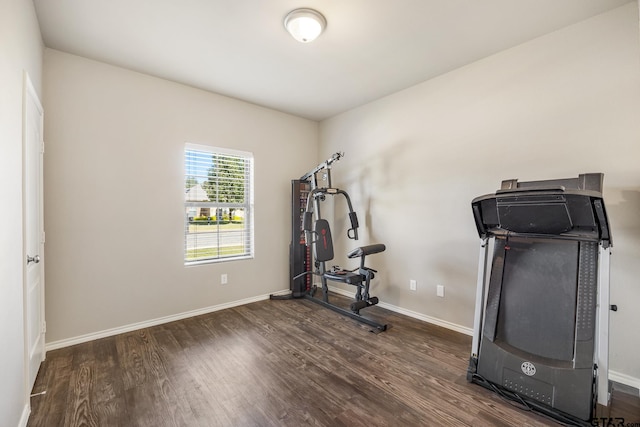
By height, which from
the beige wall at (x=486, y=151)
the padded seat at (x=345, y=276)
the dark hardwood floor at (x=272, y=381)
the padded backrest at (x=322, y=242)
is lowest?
the dark hardwood floor at (x=272, y=381)

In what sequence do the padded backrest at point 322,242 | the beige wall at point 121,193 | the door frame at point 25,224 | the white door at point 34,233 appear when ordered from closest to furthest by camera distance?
the door frame at point 25,224
the white door at point 34,233
the beige wall at point 121,193
the padded backrest at point 322,242

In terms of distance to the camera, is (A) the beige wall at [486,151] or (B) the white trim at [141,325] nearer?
(A) the beige wall at [486,151]

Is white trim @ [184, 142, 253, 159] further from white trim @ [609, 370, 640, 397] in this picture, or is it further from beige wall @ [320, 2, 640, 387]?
white trim @ [609, 370, 640, 397]

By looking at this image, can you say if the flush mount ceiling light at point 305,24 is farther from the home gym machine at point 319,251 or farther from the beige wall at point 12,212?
the beige wall at point 12,212

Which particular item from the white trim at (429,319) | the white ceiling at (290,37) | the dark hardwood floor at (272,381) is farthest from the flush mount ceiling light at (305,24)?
the white trim at (429,319)

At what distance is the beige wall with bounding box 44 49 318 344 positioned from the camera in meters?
2.52

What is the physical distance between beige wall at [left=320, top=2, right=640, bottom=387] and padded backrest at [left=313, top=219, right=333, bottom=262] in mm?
586

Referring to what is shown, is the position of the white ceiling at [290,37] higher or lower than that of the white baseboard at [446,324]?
higher

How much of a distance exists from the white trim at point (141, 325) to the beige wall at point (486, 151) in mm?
1679

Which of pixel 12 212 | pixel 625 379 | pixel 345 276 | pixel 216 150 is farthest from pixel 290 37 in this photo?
pixel 625 379

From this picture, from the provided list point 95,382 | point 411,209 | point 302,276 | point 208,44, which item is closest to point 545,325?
point 411,209

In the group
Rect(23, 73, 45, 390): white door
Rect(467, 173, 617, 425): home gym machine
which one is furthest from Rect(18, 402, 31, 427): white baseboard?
Rect(467, 173, 617, 425): home gym machine

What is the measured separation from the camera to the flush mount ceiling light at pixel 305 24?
203 cm

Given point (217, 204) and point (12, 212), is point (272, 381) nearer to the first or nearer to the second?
point (12, 212)
